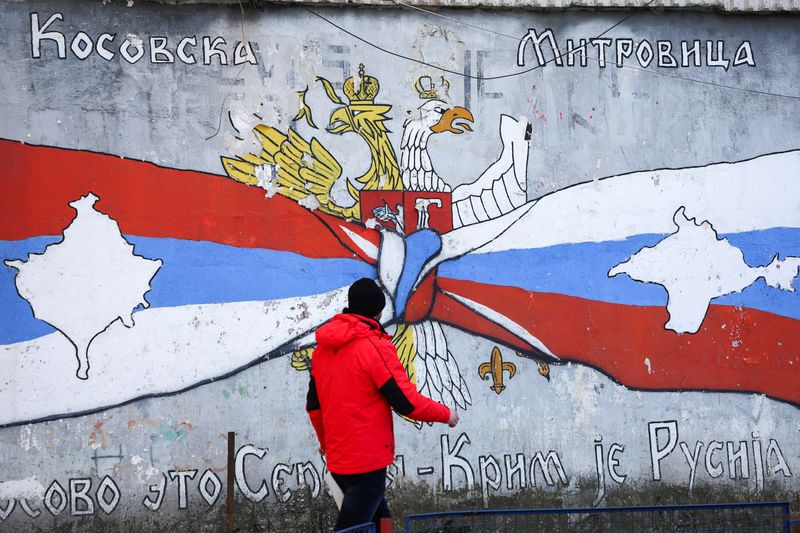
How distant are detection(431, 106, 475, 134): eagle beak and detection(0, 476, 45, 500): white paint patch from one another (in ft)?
12.0

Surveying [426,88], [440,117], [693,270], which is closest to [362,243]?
[440,117]

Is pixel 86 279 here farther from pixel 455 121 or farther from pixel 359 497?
pixel 455 121

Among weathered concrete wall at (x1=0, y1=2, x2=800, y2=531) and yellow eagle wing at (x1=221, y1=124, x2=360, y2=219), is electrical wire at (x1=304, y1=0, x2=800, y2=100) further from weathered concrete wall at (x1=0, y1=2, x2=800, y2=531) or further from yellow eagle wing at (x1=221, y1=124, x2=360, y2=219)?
yellow eagle wing at (x1=221, y1=124, x2=360, y2=219)

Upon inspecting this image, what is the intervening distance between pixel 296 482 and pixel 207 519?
64cm

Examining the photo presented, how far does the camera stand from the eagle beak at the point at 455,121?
6.24 meters

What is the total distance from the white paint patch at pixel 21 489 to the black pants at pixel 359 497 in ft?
8.08

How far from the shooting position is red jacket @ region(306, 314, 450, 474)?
416 cm

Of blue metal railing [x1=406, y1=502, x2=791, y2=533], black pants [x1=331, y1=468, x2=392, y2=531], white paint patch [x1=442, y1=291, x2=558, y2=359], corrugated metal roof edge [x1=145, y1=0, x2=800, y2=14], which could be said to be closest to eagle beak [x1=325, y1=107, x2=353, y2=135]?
corrugated metal roof edge [x1=145, y1=0, x2=800, y2=14]

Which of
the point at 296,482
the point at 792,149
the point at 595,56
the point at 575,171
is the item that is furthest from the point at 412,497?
the point at 792,149

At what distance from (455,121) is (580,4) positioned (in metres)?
1.31

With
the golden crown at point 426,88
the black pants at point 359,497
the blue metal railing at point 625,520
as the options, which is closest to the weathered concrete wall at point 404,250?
the golden crown at point 426,88

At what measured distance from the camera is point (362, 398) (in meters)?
4.22

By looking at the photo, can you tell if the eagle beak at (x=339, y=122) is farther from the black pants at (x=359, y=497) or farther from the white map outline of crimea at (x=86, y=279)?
the black pants at (x=359, y=497)

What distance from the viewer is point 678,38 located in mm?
6539
